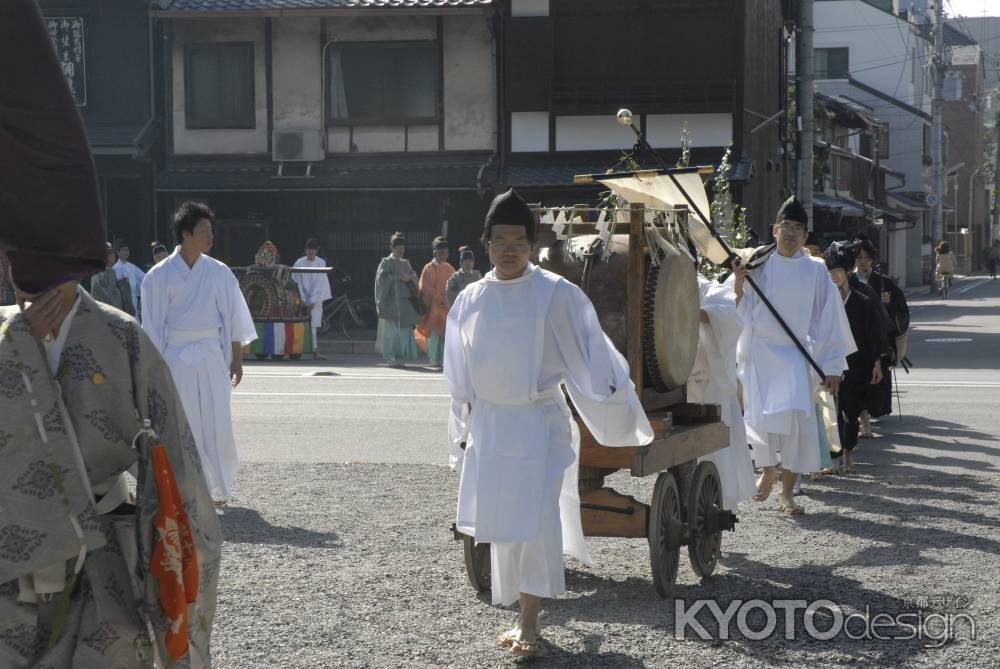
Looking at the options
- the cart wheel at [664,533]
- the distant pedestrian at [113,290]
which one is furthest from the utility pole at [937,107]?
the cart wheel at [664,533]

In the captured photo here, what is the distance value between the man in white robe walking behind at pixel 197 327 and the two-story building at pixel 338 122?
16665mm

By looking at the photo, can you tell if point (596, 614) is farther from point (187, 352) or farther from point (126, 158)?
point (126, 158)

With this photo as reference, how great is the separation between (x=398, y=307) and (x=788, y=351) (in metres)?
12.3

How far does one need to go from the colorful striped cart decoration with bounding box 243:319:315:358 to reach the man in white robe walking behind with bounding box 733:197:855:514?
13.3m

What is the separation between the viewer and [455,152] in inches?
1013

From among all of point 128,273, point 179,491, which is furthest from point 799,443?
point 128,273

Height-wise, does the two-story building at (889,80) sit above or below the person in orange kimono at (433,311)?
above

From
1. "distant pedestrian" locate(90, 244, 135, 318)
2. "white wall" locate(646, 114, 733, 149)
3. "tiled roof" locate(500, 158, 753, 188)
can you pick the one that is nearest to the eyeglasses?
"distant pedestrian" locate(90, 244, 135, 318)

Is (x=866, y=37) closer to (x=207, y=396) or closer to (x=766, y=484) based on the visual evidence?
(x=766, y=484)

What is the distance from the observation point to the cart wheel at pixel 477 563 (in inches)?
257

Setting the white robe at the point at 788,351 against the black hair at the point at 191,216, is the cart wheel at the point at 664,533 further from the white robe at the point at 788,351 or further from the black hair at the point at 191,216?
the black hair at the point at 191,216

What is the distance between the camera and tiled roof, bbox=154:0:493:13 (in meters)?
24.4

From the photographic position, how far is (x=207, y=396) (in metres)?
8.48

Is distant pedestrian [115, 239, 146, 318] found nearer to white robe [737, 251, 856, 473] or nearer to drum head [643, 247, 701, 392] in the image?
white robe [737, 251, 856, 473]
